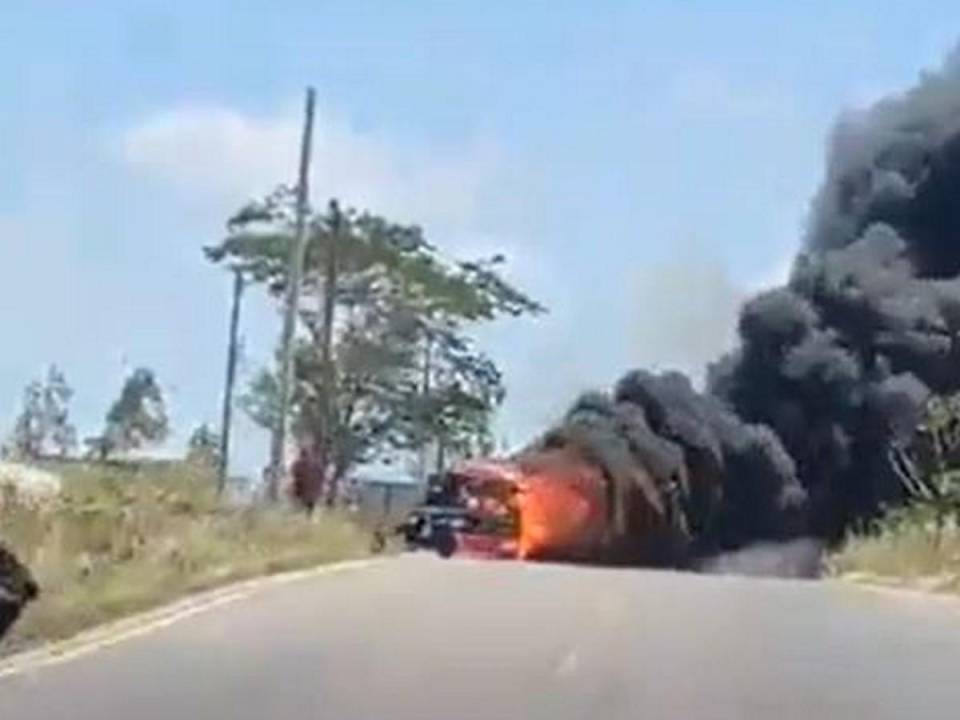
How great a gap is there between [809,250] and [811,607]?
4410 cm

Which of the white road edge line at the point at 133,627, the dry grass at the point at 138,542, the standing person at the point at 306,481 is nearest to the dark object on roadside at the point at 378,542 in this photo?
the dry grass at the point at 138,542

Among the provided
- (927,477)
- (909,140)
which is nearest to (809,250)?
(909,140)

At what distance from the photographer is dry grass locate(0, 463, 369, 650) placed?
2477 centimetres

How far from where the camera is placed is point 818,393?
63.0m

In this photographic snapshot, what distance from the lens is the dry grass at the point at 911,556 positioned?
1549 inches

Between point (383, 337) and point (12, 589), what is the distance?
145ft

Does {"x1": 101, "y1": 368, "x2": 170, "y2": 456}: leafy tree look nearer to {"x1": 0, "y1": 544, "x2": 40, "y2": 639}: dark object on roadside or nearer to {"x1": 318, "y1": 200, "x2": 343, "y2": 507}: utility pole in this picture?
{"x1": 318, "y1": 200, "x2": 343, "y2": 507}: utility pole

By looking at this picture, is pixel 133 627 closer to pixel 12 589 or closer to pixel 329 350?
pixel 12 589

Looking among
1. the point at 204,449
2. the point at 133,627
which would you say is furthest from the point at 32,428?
the point at 133,627

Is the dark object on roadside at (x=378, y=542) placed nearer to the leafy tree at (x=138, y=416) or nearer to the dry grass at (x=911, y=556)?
the dry grass at (x=911, y=556)

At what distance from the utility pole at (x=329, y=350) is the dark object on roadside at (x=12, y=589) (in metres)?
33.3

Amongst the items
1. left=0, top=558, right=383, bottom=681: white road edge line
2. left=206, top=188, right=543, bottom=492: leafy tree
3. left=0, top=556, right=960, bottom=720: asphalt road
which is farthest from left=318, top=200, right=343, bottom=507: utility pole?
left=0, top=556, right=960, bottom=720: asphalt road

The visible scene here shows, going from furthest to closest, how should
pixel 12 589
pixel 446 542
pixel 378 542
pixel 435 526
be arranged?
1. pixel 435 526
2. pixel 446 542
3. pixel 378 542
4. pixel 12 589

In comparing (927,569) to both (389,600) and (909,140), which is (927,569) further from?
A: (909,140)
